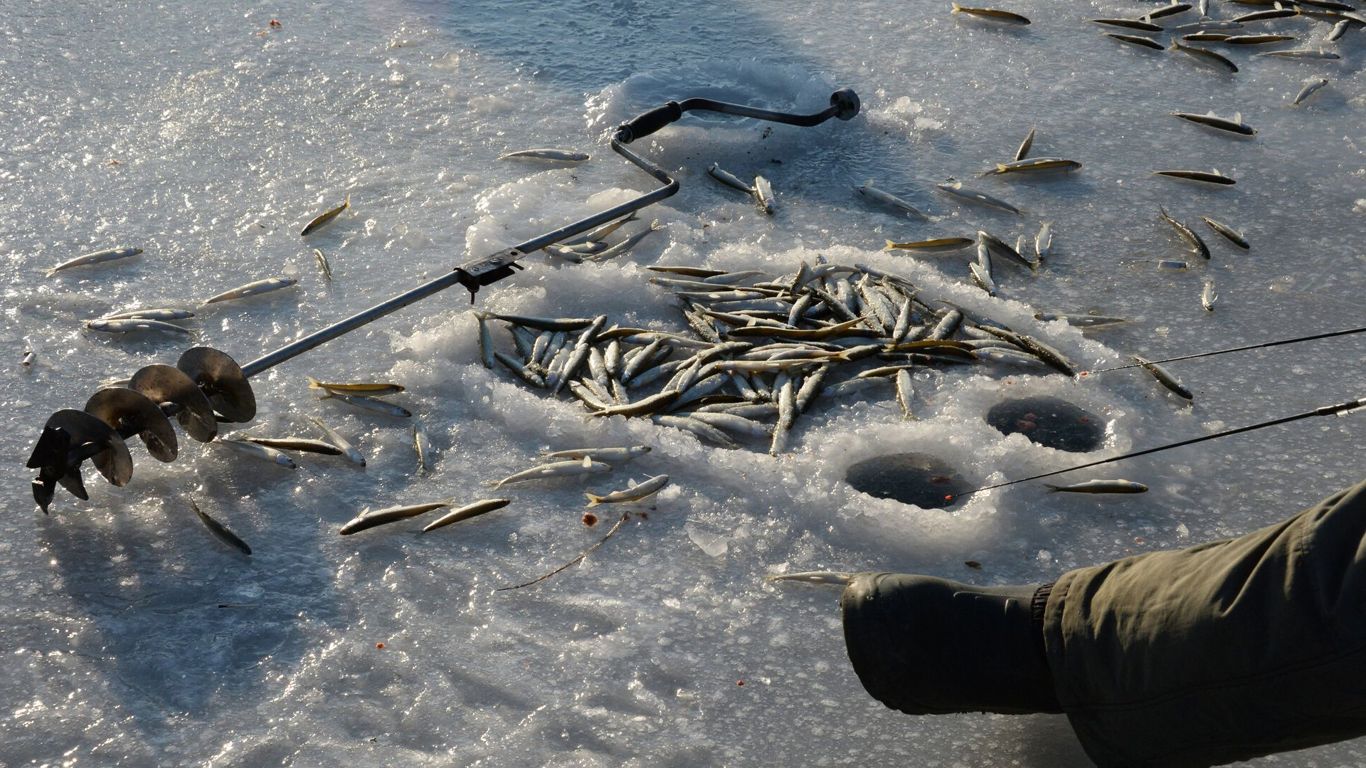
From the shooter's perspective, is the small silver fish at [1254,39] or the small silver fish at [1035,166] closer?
the small silver fish at [1035,166]

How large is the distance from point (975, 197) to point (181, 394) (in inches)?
121

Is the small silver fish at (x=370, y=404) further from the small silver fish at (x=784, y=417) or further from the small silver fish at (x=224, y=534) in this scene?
the small silver fish at (x=784, y=417)

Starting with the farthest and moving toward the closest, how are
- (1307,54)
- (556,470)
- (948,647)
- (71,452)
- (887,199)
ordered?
(1307,54)
(887,199)
(556,470)
(71,452)
(948,647)

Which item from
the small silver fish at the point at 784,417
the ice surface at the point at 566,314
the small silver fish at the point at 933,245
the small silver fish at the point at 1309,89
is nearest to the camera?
the ice surface at the point at 566,314

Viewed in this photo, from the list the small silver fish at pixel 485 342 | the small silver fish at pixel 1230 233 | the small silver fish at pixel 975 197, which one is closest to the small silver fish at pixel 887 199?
the small silver fish at pixel 975 197

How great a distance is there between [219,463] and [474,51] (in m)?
3.25

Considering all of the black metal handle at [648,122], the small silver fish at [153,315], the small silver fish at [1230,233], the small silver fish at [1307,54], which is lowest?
the small silver fish at [1230,233]

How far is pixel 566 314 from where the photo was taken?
417 cm

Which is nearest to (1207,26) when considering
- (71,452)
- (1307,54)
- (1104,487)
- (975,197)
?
(1307,54)

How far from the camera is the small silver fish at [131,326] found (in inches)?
154

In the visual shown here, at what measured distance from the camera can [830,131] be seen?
5434mm

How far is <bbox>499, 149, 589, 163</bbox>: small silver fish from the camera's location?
5.07 m

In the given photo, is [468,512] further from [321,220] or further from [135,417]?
[321,220]

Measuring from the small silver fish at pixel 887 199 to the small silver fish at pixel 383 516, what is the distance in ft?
7.90
